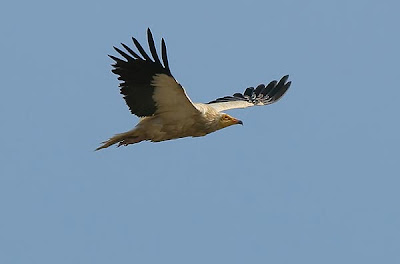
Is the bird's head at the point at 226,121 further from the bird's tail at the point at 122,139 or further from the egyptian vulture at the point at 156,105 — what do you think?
the bird's tail at the point at 122,139

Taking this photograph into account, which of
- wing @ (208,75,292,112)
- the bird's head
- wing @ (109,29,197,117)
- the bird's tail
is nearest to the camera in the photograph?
wing @ (109,29,197,117)

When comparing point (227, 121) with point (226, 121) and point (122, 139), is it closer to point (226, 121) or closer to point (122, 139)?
point (226, 121)

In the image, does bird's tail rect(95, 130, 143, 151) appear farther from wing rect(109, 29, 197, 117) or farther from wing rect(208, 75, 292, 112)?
wing rect(208, 75, 292, 112)

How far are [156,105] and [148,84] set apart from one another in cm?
53

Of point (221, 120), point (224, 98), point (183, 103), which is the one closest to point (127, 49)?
point (183, 103)

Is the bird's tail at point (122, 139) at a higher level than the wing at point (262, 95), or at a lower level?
lower

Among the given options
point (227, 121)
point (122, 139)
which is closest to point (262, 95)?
point (227, 121)

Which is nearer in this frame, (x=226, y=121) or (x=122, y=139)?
(x=122, y=139)

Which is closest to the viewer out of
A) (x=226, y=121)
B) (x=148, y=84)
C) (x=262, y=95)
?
(x=148, y=84)

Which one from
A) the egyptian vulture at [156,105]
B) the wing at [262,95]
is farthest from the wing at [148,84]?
the wing at [262,95]

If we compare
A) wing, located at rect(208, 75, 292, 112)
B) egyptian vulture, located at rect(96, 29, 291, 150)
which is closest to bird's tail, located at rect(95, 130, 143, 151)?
egyptian vulture, located at rect(96, 29, 291, 150)

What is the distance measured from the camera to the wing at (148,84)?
12.8m

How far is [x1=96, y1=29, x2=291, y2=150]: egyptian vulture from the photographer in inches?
508

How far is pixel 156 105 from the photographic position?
13.7 metres
